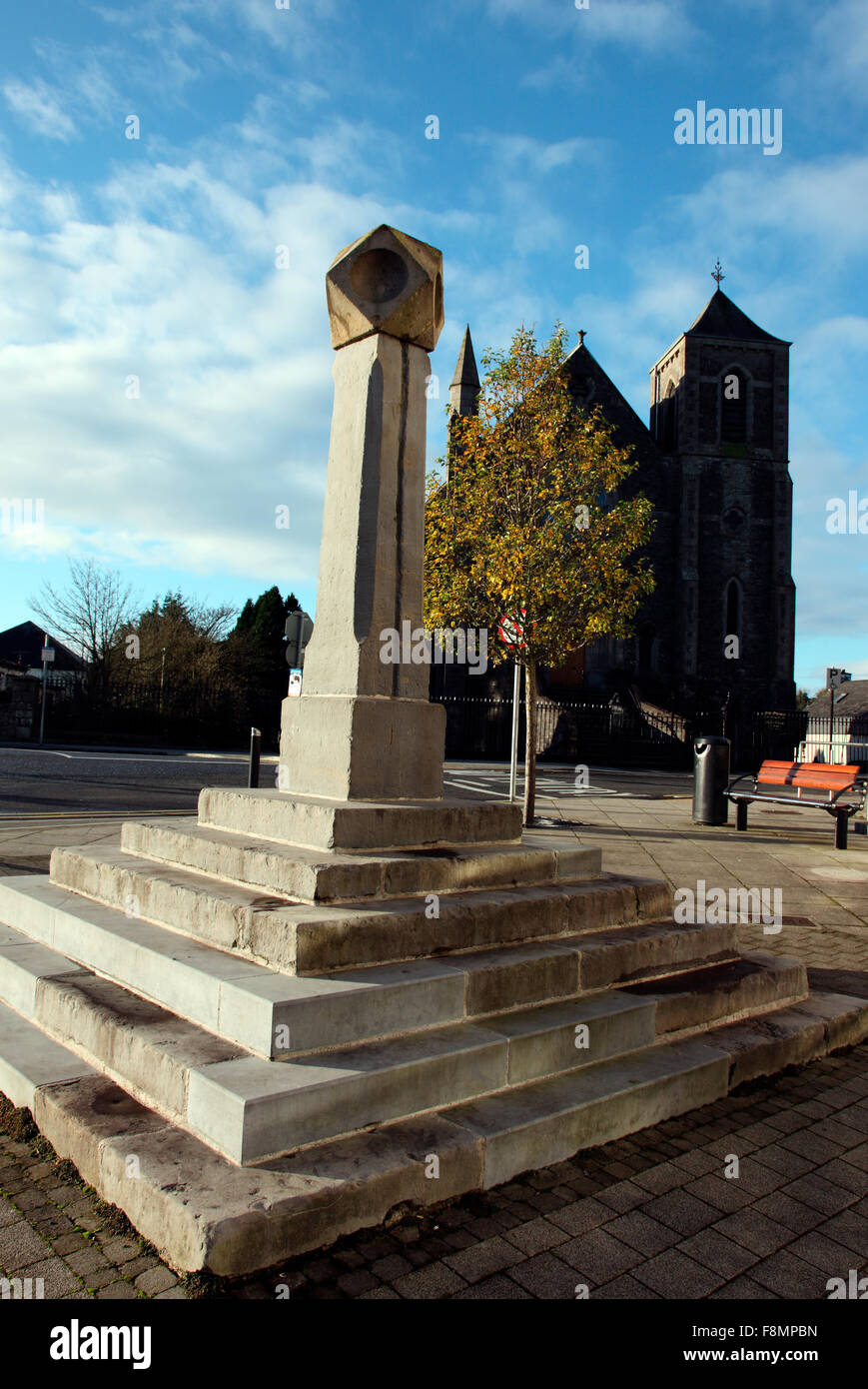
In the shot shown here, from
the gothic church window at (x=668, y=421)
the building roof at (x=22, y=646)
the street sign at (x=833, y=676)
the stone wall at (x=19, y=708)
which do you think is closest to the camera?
the stone wall at (x=19, y=708)

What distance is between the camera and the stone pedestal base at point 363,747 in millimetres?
4207

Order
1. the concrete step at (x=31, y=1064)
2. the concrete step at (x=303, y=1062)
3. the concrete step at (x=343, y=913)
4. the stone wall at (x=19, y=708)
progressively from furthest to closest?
the stone wall at (x=19, y=708) < the concrete step at (x=343, y=913) < the concrete step at (x=31, y=1064) < the concrete step at (x=303, y=1062)

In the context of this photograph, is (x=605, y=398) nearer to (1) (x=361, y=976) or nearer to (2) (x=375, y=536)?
(2) (x=375, y=536)

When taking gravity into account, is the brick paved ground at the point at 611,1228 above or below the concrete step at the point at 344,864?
below

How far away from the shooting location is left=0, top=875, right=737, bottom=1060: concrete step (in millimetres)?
2834

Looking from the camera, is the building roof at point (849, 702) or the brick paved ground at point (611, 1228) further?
the building roof at point (849, 702)

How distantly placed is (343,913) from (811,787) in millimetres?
9232

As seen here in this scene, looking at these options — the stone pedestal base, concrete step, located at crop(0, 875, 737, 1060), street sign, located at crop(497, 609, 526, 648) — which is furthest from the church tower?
concrete step, located at crop(0, 875, 737, 1060)

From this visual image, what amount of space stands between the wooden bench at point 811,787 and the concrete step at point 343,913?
6.86 m

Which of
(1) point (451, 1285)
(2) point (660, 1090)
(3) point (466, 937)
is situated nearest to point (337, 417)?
(3) point (466, 937)

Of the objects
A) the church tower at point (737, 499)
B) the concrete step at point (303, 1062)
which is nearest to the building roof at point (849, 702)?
the church tower at point (737, 499)

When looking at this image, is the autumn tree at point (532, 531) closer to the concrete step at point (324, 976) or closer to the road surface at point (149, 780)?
the road surface at point (149, 780)

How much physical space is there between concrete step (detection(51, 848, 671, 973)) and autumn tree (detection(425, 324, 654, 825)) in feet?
21.4

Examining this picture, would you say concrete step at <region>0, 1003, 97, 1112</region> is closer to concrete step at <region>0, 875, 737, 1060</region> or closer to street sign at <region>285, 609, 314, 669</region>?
concrete step at <region>0, 875, 737, 1060</region>
